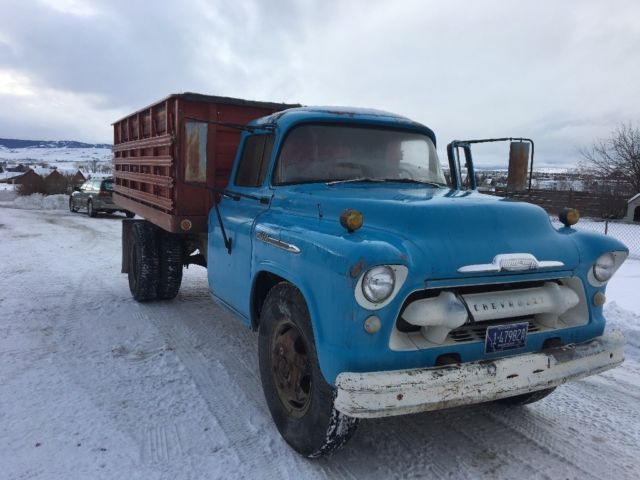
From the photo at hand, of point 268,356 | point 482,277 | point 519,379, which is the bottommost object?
point 268,356

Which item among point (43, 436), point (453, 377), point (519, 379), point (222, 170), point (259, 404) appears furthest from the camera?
point (222, 170)

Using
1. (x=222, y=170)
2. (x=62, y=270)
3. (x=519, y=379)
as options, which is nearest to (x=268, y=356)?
(x=519, y=379)

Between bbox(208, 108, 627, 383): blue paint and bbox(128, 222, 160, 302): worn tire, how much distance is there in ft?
9.29

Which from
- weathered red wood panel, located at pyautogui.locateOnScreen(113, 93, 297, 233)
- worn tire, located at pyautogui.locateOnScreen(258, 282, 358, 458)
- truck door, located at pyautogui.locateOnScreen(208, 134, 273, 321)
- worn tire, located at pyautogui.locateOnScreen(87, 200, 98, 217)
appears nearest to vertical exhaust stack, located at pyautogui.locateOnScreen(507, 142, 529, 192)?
truck door, located at pyautogui.locateOnScreen(208, 134, 273, 321)

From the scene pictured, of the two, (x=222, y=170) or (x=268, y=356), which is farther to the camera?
(x=222, y=170)

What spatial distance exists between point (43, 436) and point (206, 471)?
1.19 metres

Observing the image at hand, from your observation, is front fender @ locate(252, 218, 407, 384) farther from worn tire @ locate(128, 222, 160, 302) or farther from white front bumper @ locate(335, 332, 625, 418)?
worn tire @ locate(128, 222, 160, 302)

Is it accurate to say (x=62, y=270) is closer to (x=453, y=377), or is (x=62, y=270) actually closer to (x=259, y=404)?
(x=259, y=404)

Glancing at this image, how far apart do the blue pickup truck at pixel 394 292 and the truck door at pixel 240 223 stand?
3 centimetres

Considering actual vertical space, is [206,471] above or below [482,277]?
below

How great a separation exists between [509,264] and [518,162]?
1381mm

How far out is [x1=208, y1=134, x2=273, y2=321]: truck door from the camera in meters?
4.09

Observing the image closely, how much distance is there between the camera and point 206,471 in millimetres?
3012

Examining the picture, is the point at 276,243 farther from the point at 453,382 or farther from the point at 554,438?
the point at 554,438
